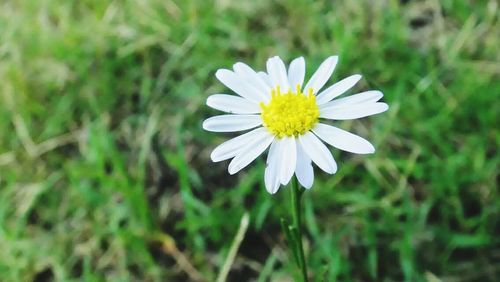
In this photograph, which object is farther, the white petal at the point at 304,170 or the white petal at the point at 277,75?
the white petal at the point at 277,75

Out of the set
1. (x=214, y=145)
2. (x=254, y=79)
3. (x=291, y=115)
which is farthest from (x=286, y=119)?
(x=214, y=145)

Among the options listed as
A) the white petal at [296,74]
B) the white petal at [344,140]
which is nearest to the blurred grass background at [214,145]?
the white petal at [296,74]

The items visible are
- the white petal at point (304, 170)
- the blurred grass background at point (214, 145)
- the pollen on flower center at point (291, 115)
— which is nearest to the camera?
the white petal at point (304, 170)

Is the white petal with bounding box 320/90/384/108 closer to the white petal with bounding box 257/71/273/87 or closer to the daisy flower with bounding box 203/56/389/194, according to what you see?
the daisy flower with bounding box 203/56/389/194

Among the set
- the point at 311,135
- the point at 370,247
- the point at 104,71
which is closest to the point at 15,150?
the point at 104,71

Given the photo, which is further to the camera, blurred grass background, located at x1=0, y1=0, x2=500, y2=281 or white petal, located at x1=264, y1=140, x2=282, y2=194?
blurred grass background, located at x1=0, y1=0, x2=500, y2=281

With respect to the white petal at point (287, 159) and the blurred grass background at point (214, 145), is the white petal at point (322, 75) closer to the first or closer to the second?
the white petal at point (287, 159)

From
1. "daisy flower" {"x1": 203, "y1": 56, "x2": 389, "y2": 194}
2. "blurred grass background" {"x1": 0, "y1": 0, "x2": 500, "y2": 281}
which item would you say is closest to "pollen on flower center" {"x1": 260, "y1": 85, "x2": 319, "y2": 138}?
"daisy flower" {"x1": 203, "y1": 56, "x2": 389, "y2": 194}
